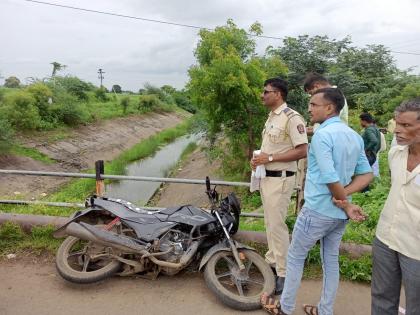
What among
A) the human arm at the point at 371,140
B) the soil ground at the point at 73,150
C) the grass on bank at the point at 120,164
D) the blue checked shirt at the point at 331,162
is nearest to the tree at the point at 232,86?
the grass on bank at the point at 120,164

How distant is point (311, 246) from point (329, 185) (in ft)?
1.71

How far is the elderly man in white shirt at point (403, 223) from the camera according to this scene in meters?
2.11

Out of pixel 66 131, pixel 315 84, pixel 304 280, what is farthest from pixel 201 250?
pixel 66 131

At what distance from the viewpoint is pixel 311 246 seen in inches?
106

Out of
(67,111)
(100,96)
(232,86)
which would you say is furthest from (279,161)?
(100,96)

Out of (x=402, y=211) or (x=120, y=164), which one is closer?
(x=402, y=211)

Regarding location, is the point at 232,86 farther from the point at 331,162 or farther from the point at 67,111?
the point at 67,111

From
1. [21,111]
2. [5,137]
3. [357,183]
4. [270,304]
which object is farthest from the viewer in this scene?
[21,111]

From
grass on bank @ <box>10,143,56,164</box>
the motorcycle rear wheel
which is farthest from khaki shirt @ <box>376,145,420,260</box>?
grass on bank @ <box>10,143,56,164</box>

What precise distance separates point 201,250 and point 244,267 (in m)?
0.47

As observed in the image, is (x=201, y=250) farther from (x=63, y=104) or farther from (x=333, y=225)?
(x=63, y=104)

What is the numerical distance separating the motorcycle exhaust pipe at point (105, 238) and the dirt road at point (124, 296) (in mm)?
392

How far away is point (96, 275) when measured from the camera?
3.34 m

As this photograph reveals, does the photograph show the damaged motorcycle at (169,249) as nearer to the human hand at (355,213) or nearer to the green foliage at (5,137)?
the human hand at (355,213)
